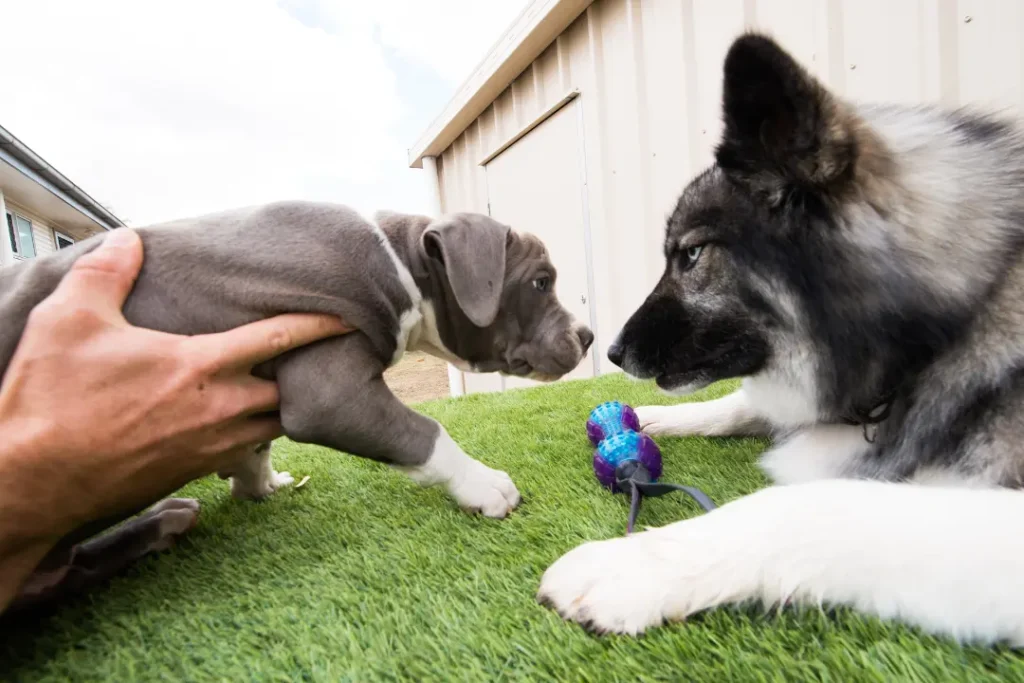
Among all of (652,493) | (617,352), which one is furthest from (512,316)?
(652,493)

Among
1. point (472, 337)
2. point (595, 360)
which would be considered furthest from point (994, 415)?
point (595, 360)

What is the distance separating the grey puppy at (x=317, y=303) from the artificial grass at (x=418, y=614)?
13cm

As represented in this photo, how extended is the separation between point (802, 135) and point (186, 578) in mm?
1911

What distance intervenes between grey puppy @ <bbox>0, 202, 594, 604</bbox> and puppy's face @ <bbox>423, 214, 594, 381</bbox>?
0.05 feet

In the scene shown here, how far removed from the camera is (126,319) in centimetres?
152

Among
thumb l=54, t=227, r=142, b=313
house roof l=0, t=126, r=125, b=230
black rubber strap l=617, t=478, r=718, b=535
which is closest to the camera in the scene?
black rubber strap l=617, t=478, r=718, b=535

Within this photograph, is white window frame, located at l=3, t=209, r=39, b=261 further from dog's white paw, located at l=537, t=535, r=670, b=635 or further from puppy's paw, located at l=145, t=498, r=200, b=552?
dog's white paw, located at l=537, t=535, r=670, b=635

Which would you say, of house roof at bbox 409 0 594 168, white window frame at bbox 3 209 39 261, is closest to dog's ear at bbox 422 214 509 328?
house roof at bbox 409 0 594 168

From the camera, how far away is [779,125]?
49.9 inches

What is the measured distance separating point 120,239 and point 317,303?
609mm

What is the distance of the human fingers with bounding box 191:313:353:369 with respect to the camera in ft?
4.89

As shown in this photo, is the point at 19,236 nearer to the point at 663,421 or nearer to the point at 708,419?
the point at 663,421

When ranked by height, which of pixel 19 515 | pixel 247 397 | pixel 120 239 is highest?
pixel 120 239

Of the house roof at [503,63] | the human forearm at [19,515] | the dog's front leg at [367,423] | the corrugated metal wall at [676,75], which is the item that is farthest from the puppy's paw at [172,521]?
the house roof at [503,63]
